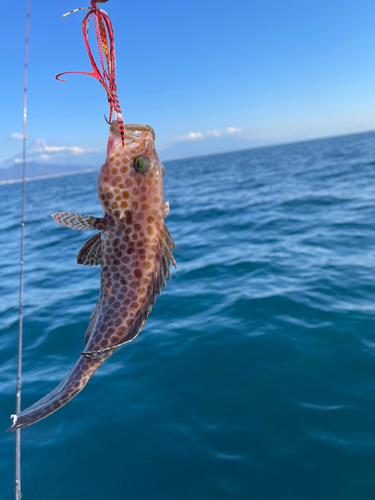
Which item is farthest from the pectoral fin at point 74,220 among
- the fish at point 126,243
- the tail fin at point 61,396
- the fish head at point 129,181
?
the tail fin at point 61,396

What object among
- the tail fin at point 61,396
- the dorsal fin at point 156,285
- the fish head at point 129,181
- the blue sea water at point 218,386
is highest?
the fish head at point 129,181

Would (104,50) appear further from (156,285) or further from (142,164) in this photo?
(156,285)

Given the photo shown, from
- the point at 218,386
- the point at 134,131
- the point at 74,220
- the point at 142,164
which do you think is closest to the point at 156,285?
the point at 74,220

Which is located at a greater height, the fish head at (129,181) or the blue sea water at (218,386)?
the fish head at (129,181)

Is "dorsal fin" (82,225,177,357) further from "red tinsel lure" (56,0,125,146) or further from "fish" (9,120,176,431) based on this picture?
"red tinsel lure" (56,0,125,146)

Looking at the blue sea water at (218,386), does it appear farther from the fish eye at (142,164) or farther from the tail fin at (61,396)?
the fish eye at (142,164)

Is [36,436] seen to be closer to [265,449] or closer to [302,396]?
[265,449]

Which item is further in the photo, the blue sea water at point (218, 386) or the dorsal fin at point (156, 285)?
the blue sea water at point (218, 386)
